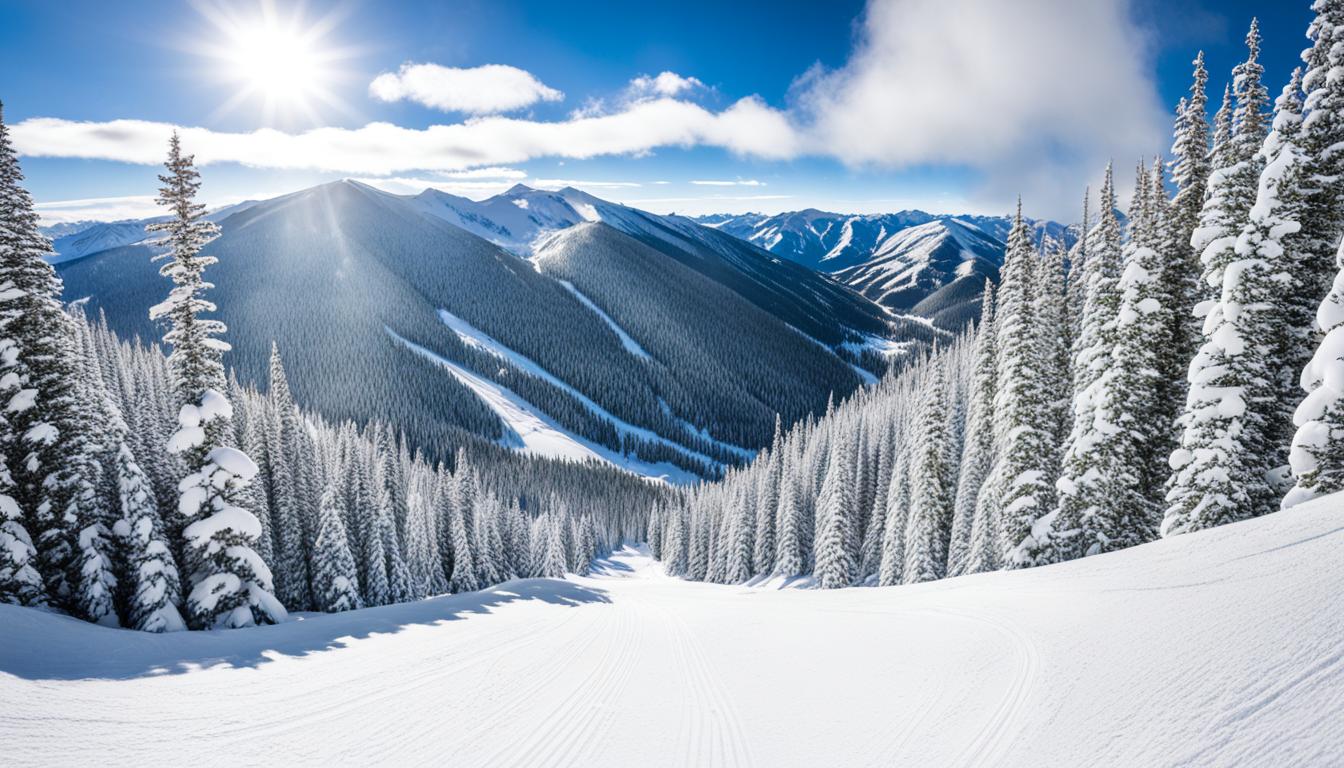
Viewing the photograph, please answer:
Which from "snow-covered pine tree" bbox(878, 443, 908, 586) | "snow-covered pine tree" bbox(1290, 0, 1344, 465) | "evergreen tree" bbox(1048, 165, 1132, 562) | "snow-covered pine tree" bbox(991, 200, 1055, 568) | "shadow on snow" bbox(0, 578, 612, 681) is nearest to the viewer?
"shadow on snow" bbox(0, 578, 612, 681)

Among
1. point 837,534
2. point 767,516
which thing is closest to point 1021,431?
point 837,534

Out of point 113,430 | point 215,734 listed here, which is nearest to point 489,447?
point 113,430

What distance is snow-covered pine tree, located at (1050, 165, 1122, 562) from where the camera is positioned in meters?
18.7

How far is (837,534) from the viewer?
40.5 meters

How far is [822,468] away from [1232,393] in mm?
49016

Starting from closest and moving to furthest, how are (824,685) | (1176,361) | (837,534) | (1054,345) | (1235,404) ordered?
(824,685) → (1235,404) → (1176,361) → (1054,345) → (837,534)

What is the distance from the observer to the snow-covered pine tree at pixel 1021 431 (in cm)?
2159

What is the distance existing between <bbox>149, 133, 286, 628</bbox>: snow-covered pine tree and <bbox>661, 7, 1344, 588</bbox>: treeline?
84.2ft

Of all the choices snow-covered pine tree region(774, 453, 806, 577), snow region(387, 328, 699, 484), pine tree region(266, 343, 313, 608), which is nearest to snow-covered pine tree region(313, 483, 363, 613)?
pine tree region(266, 343, 313, 608)

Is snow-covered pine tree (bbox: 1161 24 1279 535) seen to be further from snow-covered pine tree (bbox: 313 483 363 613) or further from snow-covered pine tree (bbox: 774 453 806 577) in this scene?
snow-covered pine tree (bbox: 774 453 806 577)

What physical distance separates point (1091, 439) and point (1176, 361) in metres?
4.26

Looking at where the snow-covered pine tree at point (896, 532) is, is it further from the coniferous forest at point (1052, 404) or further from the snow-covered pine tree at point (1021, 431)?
the snow-covered pine tree at point (1021, 431)

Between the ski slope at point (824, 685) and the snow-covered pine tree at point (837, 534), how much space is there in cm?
2817

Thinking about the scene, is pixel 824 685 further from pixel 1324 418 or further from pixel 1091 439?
pixel 1091 439
